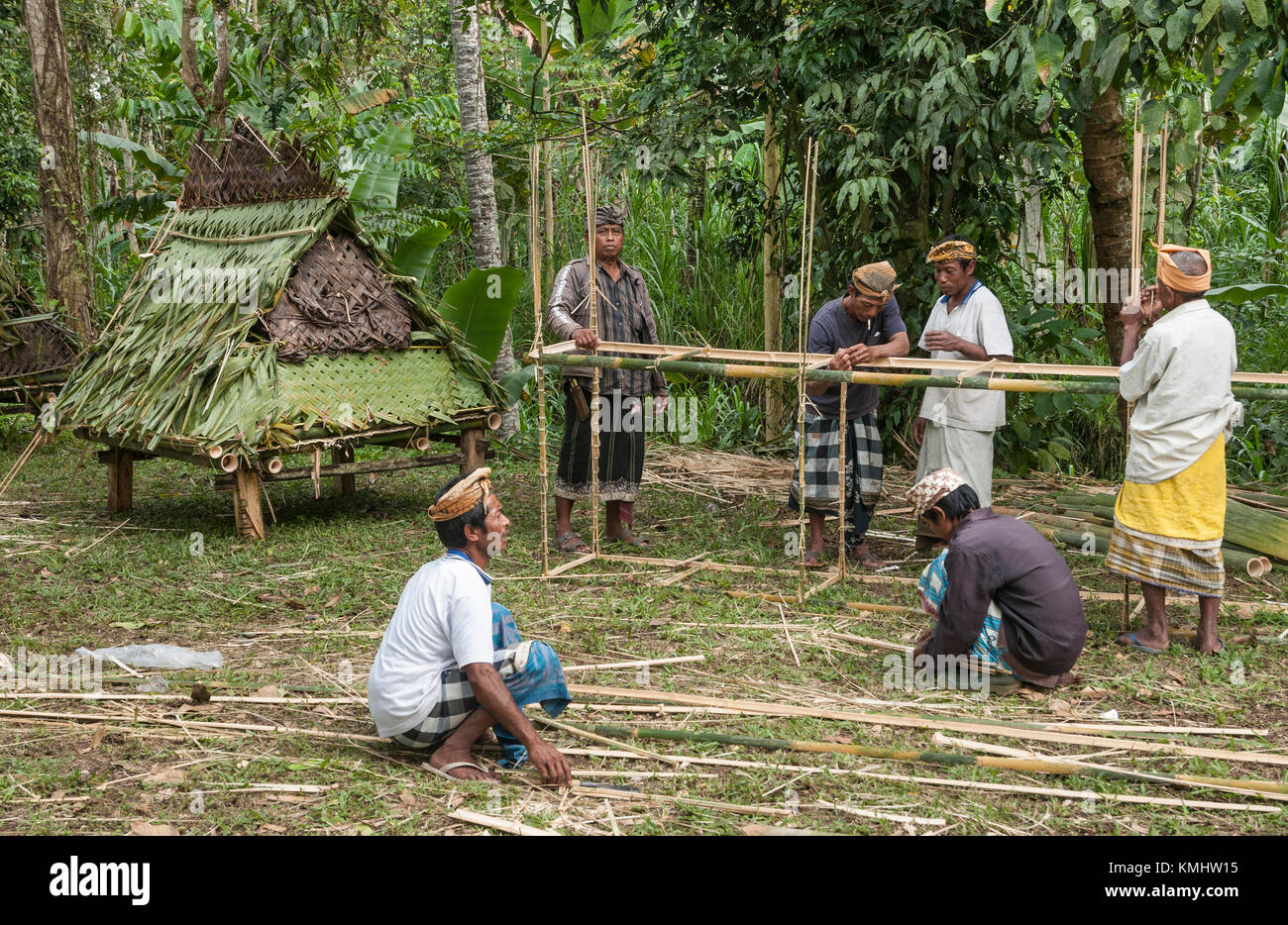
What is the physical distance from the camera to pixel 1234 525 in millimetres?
6168

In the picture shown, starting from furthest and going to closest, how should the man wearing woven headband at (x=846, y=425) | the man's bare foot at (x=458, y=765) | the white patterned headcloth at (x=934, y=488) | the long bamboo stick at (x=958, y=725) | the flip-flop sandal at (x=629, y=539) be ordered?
the flip-flop sandal at (x=629, y=539) < the man wearing woven headband at (x=846, y=425) < the white patterned headcloth at (x=934, y=488) < the long bamboo stick at (x=958, y=725) < the man's bare foot at (x=458, y=765)

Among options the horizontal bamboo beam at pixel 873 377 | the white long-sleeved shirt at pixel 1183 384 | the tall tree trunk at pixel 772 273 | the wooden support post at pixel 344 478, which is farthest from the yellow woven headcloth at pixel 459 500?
the tall tree trunk at pixel 772 273

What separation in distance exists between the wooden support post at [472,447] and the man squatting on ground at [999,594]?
3895mm

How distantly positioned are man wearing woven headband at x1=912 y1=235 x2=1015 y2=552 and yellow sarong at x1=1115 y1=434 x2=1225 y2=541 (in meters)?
1.17

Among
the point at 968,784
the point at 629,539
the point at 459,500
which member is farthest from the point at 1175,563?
the point at 629,539

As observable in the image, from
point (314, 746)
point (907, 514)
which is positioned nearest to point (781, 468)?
point (907, 514)

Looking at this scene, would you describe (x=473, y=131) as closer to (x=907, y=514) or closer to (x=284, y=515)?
(x=284, y=515)

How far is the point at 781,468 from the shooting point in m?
8.83

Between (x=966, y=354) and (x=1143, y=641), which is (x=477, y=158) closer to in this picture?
(x=966, y=354)

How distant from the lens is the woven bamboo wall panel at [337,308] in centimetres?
716

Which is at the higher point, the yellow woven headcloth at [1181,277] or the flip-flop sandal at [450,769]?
the yellow woven headcloth at [1181,277]

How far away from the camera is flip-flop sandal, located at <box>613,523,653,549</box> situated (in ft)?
22.7

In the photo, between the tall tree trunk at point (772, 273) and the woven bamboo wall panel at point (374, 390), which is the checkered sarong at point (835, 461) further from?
the tall tree trunk at point (772, 273)

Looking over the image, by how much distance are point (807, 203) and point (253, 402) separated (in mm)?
3346
